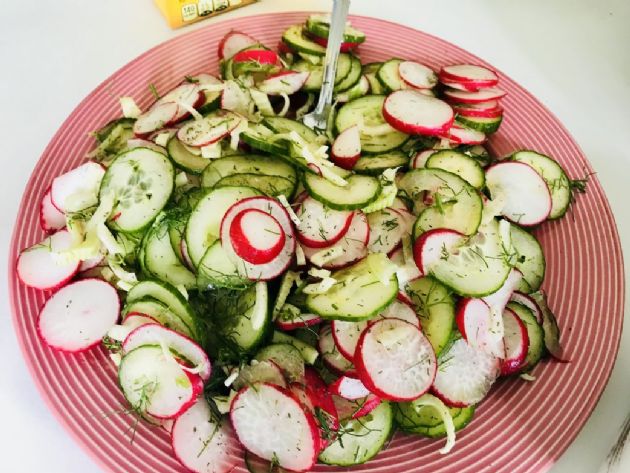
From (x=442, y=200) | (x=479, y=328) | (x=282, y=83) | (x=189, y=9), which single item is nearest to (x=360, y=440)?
(x=479, y=328)

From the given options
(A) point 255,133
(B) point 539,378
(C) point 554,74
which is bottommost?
(B) point 539,378

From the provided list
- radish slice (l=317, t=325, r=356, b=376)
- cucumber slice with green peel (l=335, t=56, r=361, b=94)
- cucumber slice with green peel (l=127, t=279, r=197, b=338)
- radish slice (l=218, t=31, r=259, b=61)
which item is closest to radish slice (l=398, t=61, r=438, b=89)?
cucumber slice with green peel (l=335, t=56, r=361, b=94)

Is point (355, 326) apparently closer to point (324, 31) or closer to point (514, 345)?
point (514, 345)

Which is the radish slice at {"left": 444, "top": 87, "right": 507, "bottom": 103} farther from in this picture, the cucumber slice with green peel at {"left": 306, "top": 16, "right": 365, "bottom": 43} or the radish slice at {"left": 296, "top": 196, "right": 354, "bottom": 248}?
the radish slice at {"left": 296, "top": 196, "right": 354, "bottom": 248}

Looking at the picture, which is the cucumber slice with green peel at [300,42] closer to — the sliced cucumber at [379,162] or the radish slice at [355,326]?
the sliced cucumber at [379,162]

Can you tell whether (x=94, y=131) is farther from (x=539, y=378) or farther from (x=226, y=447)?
(x=539, y=378)

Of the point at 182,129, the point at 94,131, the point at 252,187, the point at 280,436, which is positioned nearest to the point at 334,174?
the point at 252,187

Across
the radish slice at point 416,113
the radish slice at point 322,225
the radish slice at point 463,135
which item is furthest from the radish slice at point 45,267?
the radish slice at point 463,135
